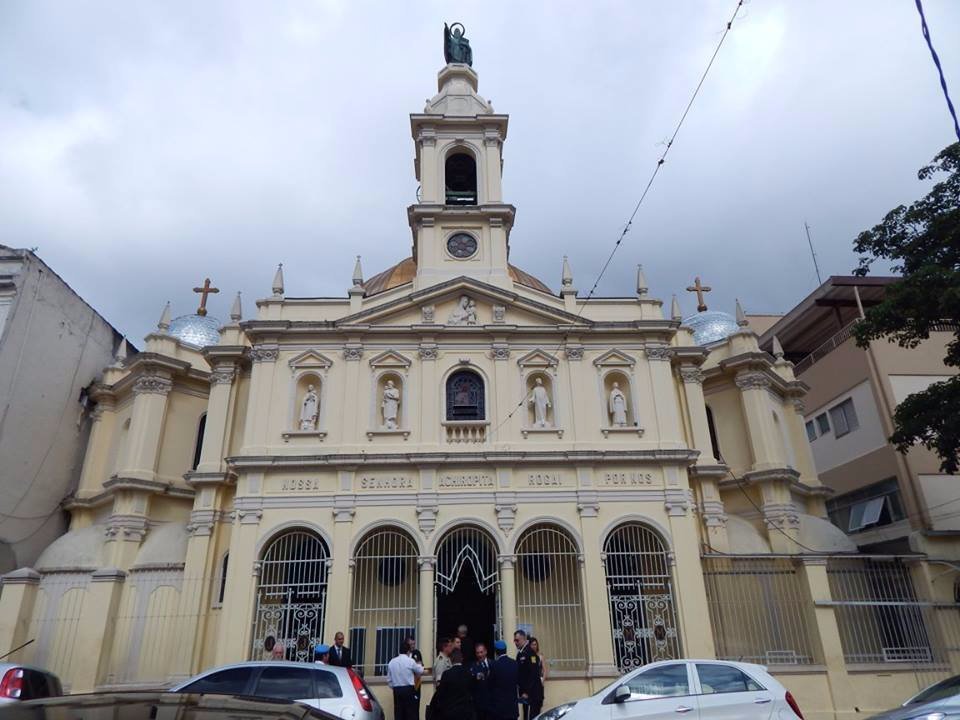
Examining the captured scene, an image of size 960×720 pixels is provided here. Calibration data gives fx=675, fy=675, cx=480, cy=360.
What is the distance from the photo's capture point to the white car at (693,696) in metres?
8.83

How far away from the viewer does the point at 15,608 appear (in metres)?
15.0

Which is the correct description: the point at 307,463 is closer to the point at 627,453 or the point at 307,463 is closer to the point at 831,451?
the point at 627,453

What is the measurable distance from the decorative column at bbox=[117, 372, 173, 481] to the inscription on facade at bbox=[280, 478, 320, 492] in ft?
18.4

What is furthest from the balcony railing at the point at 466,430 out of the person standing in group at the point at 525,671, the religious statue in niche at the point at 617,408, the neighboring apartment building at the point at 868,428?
the neighboring apartment building at the point at 868,428

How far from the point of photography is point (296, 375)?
17609 mm

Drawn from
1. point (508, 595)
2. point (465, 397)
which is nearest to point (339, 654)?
point (508, 595)

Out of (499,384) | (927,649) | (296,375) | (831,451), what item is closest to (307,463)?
(296,375)

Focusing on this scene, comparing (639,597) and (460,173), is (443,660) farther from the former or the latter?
(460,173)

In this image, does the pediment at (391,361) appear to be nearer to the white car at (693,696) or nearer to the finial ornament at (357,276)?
the finial ornament at (357,276)

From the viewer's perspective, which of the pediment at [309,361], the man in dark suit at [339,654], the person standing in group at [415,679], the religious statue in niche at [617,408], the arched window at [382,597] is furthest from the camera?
the pediment at [309,361]

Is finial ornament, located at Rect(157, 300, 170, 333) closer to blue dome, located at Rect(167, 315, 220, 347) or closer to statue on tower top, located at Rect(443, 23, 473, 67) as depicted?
blue dome, located at Rect(167, 315, 220, 347)

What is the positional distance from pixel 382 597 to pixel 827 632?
9846mm

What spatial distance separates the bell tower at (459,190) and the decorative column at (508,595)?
25.0 feet

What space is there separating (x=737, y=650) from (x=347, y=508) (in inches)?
372
